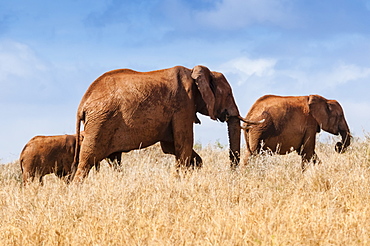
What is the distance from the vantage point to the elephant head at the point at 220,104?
401 inches

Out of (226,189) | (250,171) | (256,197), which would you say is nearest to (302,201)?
(256,197)

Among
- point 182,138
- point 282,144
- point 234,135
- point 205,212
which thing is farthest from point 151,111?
point 282,144

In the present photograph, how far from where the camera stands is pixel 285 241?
5375 mm

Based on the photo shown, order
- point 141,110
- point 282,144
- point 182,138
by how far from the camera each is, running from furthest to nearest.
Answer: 1. point 282,144
2. point 182,138
3. point 141,110

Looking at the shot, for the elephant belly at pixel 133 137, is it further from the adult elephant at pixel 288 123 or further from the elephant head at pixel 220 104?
the adult elephant at pixel 288 123

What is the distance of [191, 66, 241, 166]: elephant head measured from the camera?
Answer: 10195 millimetres

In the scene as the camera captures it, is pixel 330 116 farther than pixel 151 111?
Yes

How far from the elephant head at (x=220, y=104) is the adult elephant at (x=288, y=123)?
1.58 m

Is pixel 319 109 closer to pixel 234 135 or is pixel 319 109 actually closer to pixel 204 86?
pixel 234 135

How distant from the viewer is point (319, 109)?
13.8m

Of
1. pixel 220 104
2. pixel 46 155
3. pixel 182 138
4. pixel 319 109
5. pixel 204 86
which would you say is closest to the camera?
pixel 182 138

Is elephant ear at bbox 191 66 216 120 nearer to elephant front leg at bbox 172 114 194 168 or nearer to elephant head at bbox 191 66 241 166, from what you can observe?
elephant head at bbox 191 66 241 166

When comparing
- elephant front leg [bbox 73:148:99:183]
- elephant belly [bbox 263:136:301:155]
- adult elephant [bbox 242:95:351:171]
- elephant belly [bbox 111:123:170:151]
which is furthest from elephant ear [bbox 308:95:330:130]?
elephant front leg [bbox 73:148:99:183]

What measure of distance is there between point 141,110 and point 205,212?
328cm
